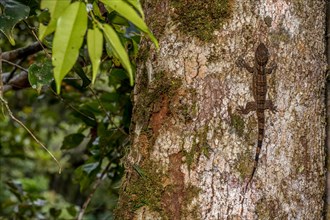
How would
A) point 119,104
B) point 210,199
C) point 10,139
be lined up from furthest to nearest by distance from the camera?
point 10,139 < point 119,104 < point 210,199

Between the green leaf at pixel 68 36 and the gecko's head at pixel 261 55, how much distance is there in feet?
2.16

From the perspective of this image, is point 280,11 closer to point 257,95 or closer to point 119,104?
point 257,95

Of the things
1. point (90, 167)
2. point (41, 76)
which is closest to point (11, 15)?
point (41, 76)

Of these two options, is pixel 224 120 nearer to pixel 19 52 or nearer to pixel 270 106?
pixel 270 106

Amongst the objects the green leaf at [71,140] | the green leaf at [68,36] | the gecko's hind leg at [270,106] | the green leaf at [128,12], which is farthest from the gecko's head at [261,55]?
the green leaf at [71,140]

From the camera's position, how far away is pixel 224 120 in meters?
1.54

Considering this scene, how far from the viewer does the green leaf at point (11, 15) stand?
1.68 meters

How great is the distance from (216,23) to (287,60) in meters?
0.24

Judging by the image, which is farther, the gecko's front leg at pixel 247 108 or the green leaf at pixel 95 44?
the gecko's front leg at pixel 247 108

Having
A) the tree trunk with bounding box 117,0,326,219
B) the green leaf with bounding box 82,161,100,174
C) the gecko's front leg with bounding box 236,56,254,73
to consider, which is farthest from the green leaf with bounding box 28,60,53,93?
the green leaf with bounding box 82,161,100,174

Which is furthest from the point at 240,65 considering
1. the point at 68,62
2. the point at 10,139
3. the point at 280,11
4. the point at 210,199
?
the point at 10,139

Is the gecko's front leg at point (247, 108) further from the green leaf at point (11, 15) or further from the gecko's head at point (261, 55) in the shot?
the green leaf at point (11, 15)

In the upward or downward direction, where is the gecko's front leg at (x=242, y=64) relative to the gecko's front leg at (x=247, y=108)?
upward

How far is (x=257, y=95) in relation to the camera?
5.03ft
